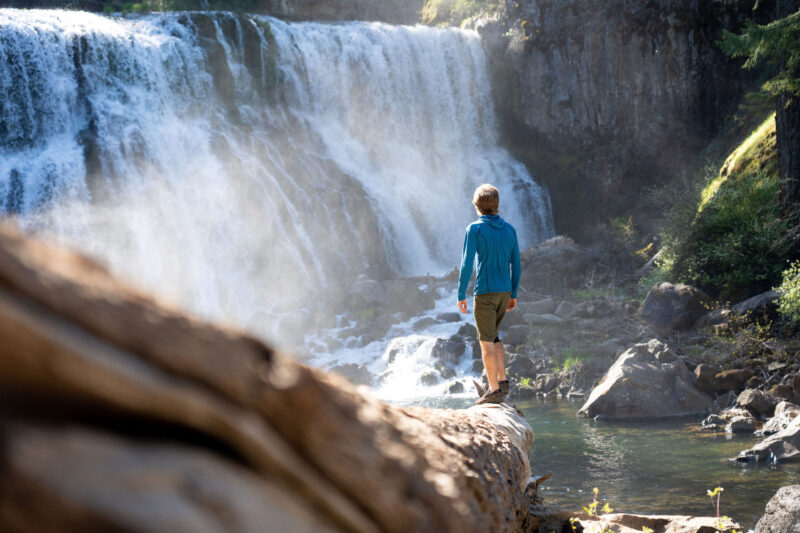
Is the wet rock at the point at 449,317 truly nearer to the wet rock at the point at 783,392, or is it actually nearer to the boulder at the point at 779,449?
the wet rock at the point at 783,392

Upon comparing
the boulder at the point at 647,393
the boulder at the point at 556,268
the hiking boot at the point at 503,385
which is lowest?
the hiking boot at the point at 503,385

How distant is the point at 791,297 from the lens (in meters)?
10.4

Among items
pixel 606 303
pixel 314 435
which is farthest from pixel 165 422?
pixel 606 303

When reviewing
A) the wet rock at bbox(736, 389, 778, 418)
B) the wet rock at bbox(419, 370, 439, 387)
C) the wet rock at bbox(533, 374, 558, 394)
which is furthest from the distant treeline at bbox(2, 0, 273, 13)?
the wet rock at bbox(736, 389, 778, 418)

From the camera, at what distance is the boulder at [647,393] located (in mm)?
10688

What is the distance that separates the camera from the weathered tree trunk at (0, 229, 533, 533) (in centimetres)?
76

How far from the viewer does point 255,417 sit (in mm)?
1002

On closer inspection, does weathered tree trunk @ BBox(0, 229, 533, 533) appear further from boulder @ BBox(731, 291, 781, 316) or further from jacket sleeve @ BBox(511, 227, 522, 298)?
boulder @ BBox(731, 291, 781, 316)

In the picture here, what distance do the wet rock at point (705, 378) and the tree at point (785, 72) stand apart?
3.56m

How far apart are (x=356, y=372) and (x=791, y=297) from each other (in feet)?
32.1

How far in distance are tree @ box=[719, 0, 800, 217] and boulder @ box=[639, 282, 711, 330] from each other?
7.90 ft

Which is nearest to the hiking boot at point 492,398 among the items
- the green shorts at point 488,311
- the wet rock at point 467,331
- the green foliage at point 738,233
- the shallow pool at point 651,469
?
the green shorts at point 488,311

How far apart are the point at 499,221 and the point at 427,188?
2248 cm

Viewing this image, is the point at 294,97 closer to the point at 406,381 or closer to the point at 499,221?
the point at 406,381
